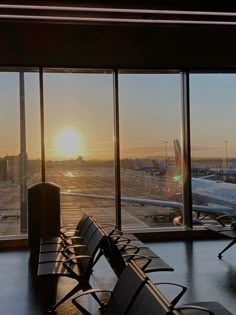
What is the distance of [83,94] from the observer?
300 inches

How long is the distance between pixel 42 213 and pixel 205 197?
3430mm

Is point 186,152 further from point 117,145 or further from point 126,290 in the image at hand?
point 126,290

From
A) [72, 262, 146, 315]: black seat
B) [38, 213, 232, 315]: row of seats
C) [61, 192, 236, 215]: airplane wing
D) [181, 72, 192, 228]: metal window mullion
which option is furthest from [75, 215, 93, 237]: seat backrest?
[181, 72, 192, 228]: metal window mullion

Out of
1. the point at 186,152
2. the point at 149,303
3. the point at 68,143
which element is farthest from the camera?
the point at 186,152

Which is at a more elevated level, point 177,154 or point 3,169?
point 177,154

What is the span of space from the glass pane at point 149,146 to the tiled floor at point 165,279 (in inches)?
47.9

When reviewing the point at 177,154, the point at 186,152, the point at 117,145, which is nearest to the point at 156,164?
the point at 177,154

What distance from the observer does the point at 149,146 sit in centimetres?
791

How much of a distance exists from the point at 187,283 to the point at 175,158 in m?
3.45

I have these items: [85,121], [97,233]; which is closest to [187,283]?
[97,233]

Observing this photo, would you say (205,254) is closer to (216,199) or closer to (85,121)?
(216,199)

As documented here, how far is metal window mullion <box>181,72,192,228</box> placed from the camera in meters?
7.87

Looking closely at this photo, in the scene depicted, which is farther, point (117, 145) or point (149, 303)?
point (117, 145)

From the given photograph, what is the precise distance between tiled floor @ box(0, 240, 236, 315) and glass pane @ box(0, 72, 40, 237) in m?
0.92
